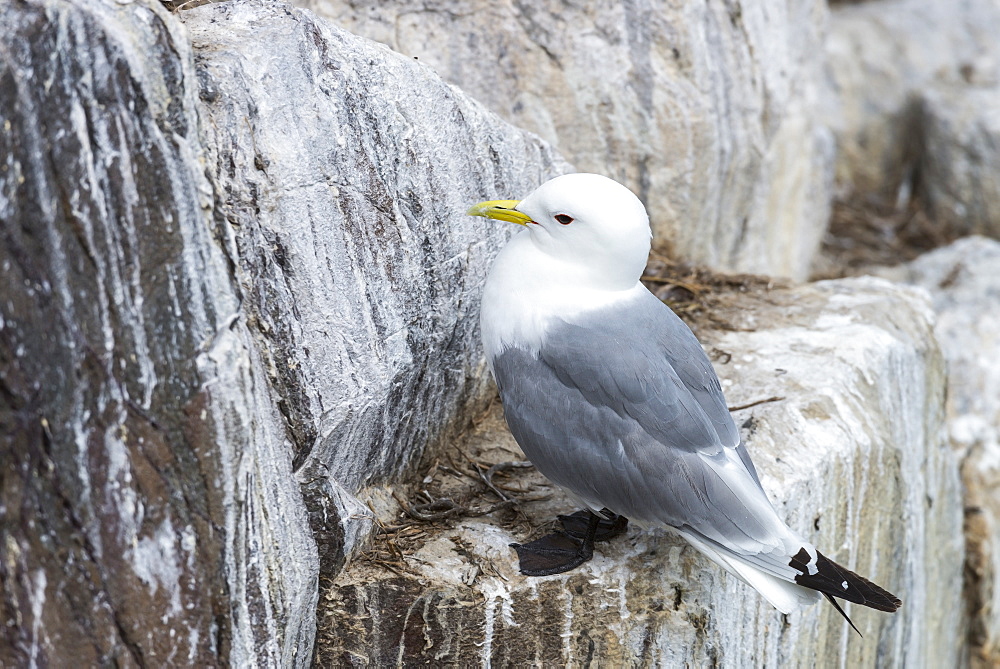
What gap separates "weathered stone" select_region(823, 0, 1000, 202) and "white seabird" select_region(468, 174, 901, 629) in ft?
18.6

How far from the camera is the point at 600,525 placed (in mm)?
2787

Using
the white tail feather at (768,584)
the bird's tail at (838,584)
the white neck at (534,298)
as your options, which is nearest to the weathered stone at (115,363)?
the white neck at (534,298)

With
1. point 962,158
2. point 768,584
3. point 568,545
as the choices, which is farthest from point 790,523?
point 962,158

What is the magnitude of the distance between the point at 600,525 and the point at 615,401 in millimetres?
474

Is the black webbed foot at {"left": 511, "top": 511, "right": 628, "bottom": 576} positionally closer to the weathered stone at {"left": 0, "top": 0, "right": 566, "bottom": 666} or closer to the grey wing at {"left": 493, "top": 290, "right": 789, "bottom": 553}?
the grey wing at {"left": 493, "top": 290, "right": 789, "bottom": 553}

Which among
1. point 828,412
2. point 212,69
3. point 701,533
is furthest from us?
point 828,412

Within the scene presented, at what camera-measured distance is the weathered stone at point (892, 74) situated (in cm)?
744

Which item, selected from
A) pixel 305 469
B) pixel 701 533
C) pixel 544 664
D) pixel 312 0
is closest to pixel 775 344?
pixel 701 533

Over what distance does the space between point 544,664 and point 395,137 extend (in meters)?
1.52

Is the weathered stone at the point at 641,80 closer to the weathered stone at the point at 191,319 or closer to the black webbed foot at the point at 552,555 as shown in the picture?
the weathered stone at the point at 191,319

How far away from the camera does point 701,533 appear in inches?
95.8

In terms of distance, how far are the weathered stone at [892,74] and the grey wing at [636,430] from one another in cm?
578

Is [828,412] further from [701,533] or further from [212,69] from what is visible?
[212,69]

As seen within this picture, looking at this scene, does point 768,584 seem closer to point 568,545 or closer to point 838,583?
point 838,583
